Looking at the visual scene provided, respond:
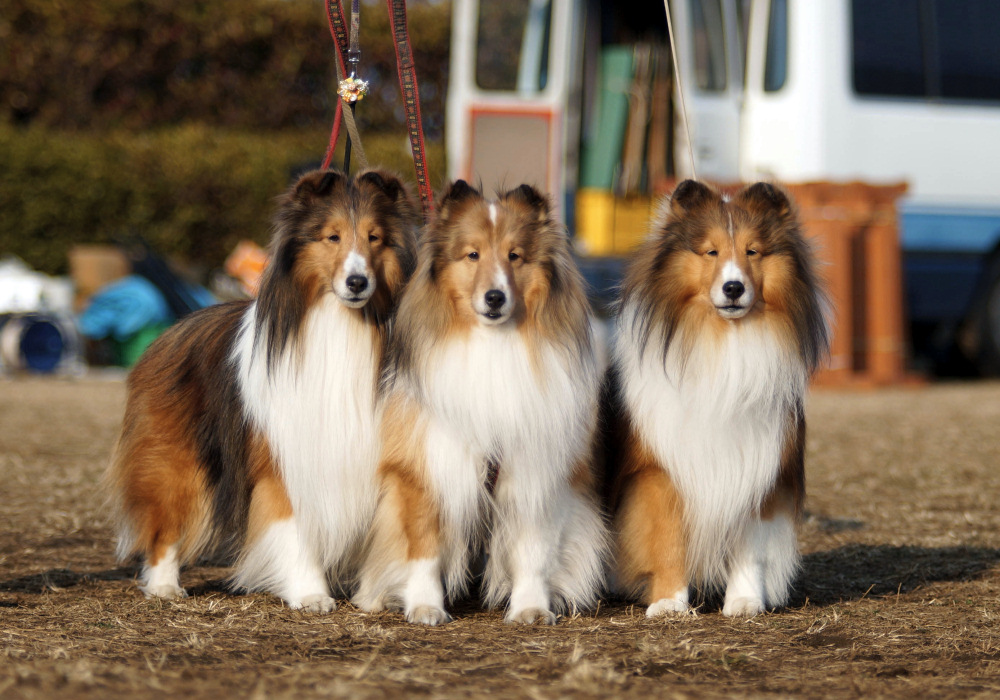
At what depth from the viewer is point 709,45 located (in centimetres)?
1051

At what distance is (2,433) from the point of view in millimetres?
7906

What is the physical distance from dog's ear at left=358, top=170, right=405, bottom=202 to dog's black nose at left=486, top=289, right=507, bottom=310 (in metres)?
0.55

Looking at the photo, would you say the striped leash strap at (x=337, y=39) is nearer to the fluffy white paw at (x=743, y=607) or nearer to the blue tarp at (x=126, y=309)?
the fluffy white paw at (x=743, y=607)

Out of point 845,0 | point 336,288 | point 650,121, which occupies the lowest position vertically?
point 336,288

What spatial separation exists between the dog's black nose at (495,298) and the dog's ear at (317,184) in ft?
2.17

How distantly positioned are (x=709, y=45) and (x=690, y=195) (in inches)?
278

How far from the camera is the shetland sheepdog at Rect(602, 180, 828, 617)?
3812 mm

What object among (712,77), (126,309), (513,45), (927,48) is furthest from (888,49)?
(126,309)

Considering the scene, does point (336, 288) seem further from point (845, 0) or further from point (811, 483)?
point (845, 0)

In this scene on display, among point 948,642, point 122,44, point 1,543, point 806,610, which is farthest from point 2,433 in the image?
point 122,44

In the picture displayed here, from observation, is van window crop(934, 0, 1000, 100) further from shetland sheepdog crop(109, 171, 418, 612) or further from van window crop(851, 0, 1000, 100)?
shetland sheepdog crop(109, 171, 418, 612)

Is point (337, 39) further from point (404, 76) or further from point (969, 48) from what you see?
point (969, 48)

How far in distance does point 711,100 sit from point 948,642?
7.54 meters

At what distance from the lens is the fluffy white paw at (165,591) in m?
4.10
